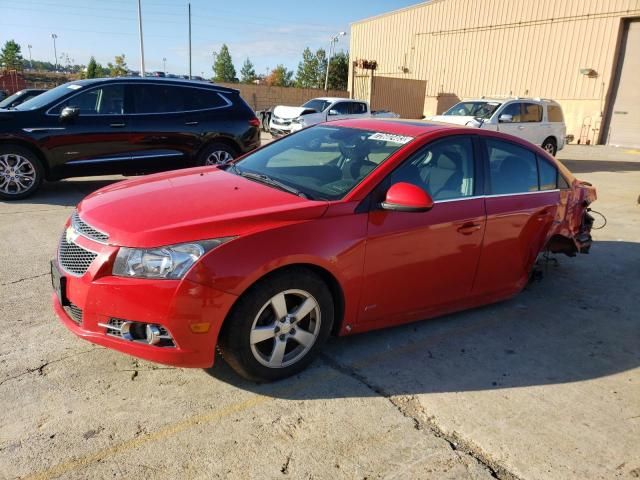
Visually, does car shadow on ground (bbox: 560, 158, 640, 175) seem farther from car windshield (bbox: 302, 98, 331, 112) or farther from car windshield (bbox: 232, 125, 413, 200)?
car windshield (bbox: 232, 125, 413, 200)

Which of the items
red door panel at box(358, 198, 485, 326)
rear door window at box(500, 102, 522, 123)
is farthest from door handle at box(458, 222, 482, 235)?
rear door window at box(500, 102, 522, 123)

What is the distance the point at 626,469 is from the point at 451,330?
1.58 m

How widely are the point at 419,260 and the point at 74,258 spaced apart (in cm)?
215

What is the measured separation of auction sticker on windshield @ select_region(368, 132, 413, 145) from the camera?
3676 millimetres

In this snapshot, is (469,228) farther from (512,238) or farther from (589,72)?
(589,72)

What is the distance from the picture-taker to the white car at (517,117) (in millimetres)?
13945

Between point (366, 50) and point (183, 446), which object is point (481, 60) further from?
point (183, 446)

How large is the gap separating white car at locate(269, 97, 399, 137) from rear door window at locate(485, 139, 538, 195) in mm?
12480

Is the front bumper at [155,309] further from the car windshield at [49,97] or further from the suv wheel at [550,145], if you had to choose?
the suv wheel at [550,145]

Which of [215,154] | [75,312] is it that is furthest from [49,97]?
[75,312]

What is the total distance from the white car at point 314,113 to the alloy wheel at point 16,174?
985 centimetres

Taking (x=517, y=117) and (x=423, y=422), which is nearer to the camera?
(x=423, y=422)

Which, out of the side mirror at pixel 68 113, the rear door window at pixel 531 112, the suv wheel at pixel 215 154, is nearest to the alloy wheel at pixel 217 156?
the suv wheel at pixel 215 154

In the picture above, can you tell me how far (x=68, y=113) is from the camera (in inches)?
292
